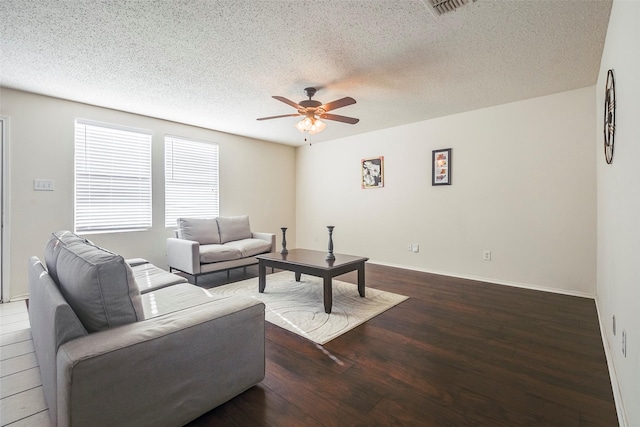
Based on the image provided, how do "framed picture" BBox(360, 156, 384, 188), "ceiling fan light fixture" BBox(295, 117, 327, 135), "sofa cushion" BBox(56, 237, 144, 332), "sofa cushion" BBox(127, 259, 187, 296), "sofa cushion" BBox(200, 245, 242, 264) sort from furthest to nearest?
"framed picture" BBox(360, 156, 384, 188) → "sofa cushion" BBox(200, 245, 242, 264) → "ceiling fan light fixture" BBox(295, 117, 327, 135) → "sofa cushion" BBox(127, 259, 187, 296) → "sofa cushion" BBox(56, 237, 144, 332)

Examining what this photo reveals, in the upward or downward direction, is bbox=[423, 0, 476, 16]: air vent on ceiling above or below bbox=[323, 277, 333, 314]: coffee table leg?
above

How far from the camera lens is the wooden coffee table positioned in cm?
288

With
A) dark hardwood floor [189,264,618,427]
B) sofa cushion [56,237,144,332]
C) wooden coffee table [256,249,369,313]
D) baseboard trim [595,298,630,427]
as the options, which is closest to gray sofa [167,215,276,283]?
wooden coffee table [256,249,369,313]

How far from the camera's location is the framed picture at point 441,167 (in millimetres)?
4373

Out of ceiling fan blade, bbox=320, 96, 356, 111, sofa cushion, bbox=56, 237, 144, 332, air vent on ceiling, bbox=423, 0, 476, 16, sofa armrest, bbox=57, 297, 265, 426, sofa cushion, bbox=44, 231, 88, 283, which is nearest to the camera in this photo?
sofa armrest, bbox=57, 297, 265, 426

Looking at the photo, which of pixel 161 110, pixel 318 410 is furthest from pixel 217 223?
pixel 318 410

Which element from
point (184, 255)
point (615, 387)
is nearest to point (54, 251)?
point (184, 255)

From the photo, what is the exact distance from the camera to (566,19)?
6.93ft

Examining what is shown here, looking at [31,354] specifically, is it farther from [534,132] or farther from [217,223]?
[534,132]

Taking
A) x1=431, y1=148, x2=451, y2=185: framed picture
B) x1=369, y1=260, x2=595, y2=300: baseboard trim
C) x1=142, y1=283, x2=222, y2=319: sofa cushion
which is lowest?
x1=369, y1=260, x2=595, y2=300: baseboard trim

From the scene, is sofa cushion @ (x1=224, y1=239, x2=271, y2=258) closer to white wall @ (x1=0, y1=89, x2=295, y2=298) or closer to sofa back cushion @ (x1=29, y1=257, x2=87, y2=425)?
white wall @ (x1=0, y1=89, x2=295, y2=298)

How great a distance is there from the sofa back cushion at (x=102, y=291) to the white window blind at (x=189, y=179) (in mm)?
3469

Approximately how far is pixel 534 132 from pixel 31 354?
5.35m

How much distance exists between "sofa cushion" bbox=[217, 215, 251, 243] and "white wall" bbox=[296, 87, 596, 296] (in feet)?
6.01
